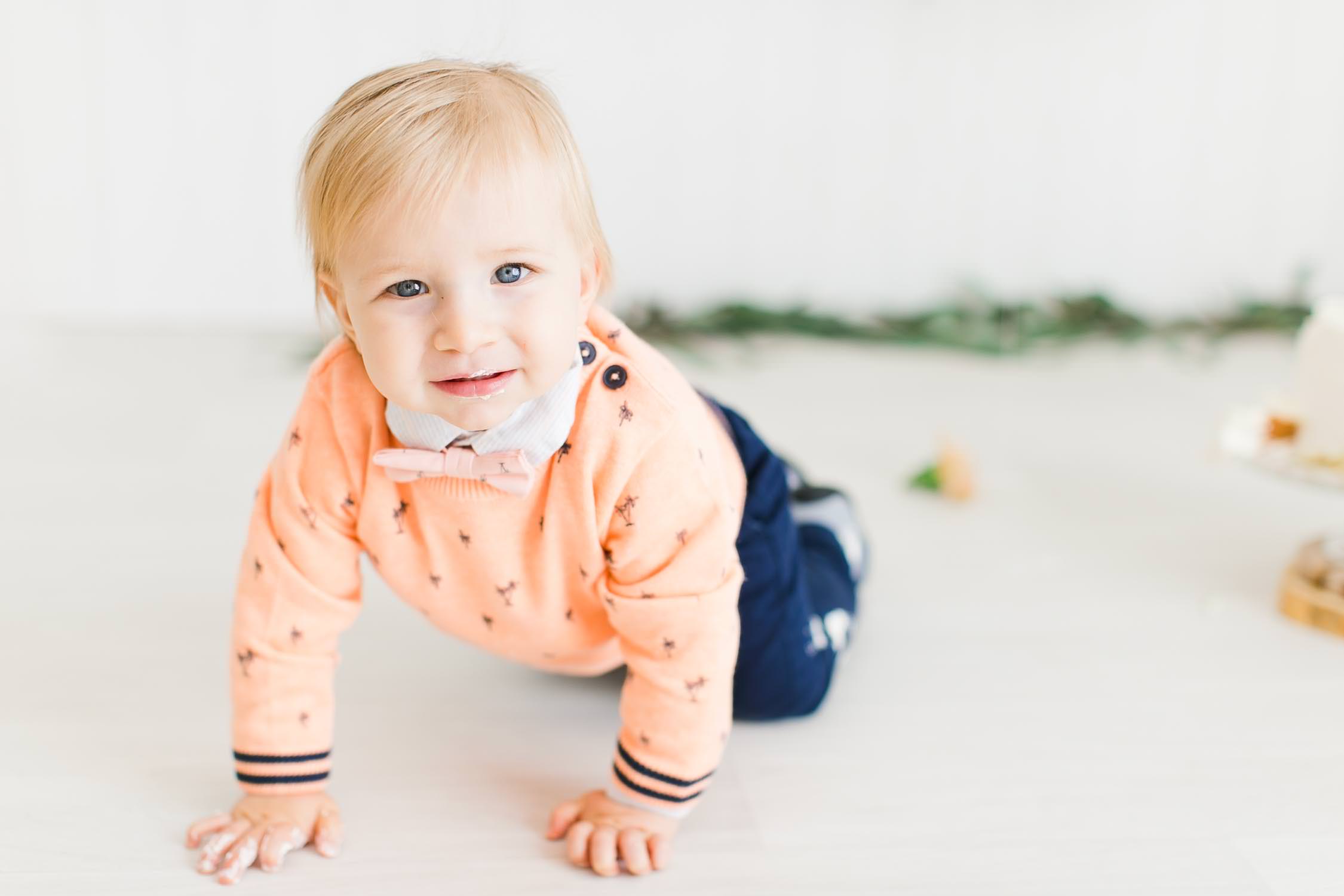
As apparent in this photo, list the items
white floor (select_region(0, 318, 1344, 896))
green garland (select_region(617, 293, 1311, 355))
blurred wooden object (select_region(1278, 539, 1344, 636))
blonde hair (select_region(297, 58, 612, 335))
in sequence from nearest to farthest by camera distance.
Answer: blonde hair (select_region(297, 58, 612, 335))
white floor (select_region(0, 318, 1344, 896))
blurred wooden object (select_region(1278, 539, 1344, 636))
green garland (select_region(617, 293, 1311, 355))

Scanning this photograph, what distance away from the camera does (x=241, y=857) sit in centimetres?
95

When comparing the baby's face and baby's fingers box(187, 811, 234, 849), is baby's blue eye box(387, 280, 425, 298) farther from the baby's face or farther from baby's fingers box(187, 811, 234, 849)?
baby's fingers box(187, 811, 234, 849)

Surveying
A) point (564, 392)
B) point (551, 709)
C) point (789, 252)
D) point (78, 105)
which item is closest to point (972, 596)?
point (551, 709)

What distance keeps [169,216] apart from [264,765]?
1.98 m

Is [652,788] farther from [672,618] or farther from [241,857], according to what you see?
[241,857]

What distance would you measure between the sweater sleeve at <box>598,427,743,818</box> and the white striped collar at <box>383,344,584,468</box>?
65 millimetres

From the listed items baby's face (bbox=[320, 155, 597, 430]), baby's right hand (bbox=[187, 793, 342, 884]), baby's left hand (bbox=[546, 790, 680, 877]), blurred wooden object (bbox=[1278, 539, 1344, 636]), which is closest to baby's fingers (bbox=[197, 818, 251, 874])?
baby's right hand (bbox=[187, 793, 342, 884])

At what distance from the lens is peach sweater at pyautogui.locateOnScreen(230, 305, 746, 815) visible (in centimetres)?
93

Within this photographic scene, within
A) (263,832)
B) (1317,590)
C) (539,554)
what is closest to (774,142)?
(1317,590)

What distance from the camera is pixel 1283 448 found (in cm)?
147

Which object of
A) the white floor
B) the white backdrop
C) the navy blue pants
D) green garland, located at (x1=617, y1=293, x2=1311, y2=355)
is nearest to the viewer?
the white floor

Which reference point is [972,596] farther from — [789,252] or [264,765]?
[789,252]

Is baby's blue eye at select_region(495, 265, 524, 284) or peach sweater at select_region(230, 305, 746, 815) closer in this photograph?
baby's blue eye at select_region(495, 265, 524, 284)

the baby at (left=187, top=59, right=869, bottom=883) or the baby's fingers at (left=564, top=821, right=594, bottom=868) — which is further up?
the baby at (left=187, top=59, right=869, bottom=883)
